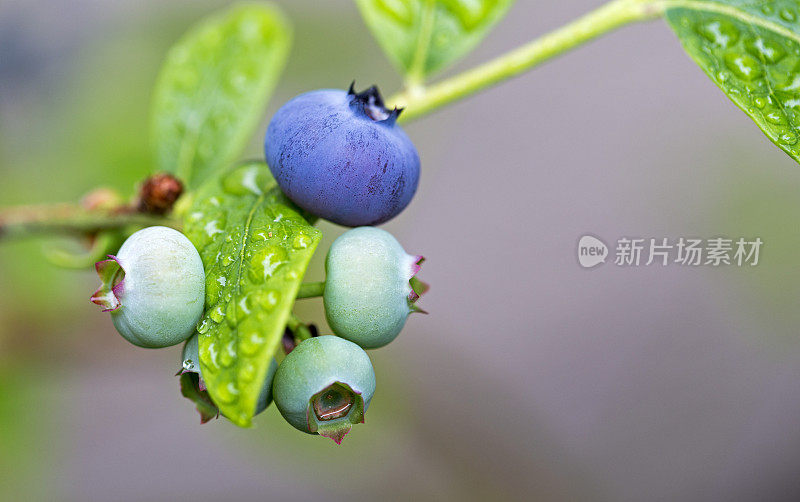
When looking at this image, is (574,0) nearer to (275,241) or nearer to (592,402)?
(592,402)

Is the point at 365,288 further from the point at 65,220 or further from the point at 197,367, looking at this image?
the point at 65,220

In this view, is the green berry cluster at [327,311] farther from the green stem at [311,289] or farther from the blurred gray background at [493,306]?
the blurred gray background at [493,306]

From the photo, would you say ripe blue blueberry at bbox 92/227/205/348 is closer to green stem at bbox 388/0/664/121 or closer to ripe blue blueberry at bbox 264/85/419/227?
ripe blue blueberry at bbox 264/85/419/227

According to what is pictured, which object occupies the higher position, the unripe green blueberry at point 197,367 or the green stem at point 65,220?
the unripe green blueberry at point 197,367

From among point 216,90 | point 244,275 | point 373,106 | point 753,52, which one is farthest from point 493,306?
point 244,275

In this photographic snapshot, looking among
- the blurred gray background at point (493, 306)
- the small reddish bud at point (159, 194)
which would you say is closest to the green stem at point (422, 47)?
the small reddish bud at point (159, 194)

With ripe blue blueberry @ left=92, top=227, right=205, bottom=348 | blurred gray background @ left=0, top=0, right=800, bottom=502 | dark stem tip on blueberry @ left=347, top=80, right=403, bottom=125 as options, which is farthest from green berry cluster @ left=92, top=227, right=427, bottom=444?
blurred gray background @ left=0, top=0, right=800, bottom=502
